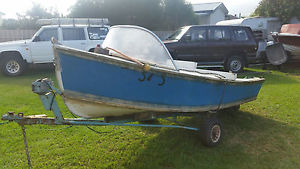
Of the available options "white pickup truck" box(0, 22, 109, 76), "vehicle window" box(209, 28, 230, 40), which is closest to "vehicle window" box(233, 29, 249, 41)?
"vehicle window" box(209, 28, 230, 40)

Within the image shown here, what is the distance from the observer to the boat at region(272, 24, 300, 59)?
34.0ft

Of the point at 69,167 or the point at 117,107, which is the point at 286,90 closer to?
the point at 117,107

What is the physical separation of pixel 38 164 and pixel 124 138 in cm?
139

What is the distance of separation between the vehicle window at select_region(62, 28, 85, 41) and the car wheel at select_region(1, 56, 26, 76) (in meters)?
2.06

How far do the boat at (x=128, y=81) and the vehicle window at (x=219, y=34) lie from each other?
583 cm

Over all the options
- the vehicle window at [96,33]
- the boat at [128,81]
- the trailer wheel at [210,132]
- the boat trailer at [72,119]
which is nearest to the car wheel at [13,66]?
the vehicle window at [96,33]

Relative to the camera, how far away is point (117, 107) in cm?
274

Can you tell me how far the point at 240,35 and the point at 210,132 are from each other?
23.2ft

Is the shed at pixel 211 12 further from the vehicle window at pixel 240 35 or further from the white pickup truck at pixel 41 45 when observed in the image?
the white pickup truck at pixel 41 45

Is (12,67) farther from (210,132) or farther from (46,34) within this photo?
(210,132)

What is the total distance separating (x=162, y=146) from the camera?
11.9 ft

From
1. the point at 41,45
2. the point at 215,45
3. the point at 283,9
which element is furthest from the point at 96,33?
the point at 283,9

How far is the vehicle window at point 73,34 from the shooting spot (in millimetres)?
9422

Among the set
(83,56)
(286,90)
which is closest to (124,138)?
(83,56)
